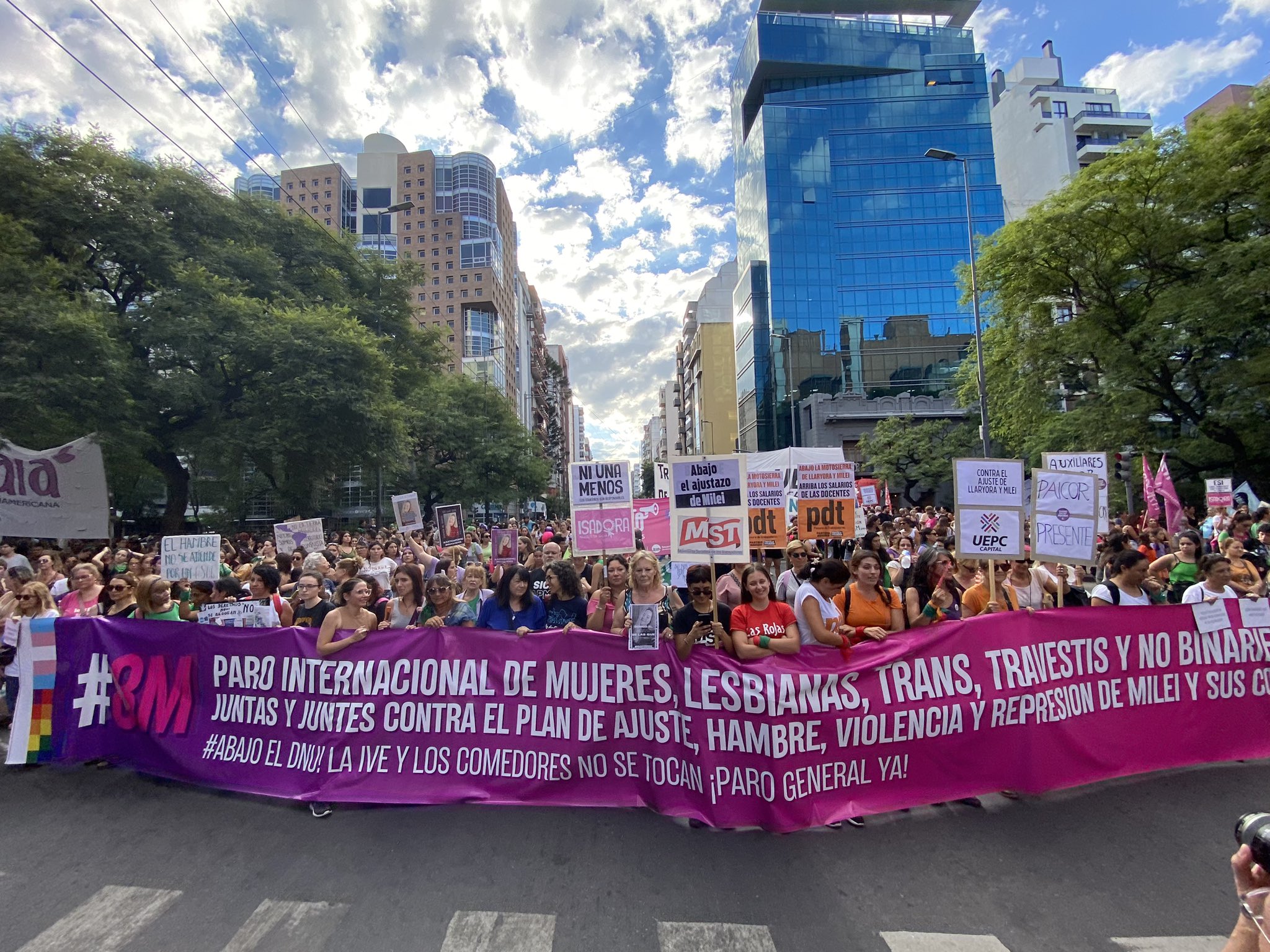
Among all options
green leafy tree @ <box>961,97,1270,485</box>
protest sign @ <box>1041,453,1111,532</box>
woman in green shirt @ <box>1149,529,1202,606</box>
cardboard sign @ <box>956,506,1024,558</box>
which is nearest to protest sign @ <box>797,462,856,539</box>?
protest sign @ <box>1041,453,1111,532</box>

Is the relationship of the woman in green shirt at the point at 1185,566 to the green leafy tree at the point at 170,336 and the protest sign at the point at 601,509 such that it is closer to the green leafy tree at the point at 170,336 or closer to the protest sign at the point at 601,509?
the protest sign at the point at 601,509

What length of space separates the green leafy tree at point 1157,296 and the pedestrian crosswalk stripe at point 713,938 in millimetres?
20489

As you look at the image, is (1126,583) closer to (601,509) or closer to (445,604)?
(601,509)

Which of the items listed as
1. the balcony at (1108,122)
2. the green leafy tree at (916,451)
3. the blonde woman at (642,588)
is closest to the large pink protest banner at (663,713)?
the blonde woman at (642,588)

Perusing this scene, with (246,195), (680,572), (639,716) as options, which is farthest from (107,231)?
(639,716)

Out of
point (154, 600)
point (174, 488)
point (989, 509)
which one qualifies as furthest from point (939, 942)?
point (174, 488)

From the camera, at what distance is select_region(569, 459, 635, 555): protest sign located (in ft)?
23.0

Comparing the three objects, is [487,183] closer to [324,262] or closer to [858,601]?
[324,262]

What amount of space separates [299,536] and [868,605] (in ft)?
33.9

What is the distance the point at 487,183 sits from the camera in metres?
103

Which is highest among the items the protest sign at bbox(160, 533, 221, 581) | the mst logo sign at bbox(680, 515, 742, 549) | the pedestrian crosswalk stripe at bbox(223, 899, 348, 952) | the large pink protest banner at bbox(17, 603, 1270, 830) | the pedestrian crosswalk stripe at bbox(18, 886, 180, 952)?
the mst logo sign at bbox(680, 515, 742, 549)

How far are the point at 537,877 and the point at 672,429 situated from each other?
149m

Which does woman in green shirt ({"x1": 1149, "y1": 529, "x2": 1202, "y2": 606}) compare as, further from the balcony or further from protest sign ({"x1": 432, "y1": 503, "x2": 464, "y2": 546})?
the balcony

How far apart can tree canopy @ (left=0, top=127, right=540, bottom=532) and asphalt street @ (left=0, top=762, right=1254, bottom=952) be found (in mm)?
17237
